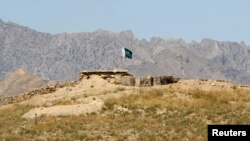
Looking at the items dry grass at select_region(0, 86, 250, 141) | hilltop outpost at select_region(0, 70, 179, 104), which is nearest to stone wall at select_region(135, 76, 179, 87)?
hilltop outpost at select_region(0, 70, 179, 104)

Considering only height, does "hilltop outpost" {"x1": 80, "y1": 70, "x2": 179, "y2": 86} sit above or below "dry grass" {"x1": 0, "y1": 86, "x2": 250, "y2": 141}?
above

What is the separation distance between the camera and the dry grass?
35812 mm

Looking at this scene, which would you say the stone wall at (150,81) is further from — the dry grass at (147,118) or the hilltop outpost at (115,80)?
the dry grass at (147,118)

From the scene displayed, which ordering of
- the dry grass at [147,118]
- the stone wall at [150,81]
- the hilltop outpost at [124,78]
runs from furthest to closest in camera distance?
the stone wall at [150,81] → the hilltop outpost at [124,78] → the dry grass at [147,118]

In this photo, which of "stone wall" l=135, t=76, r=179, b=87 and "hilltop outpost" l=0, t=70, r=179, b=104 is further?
"stone wall" l=135, t=76, r=179, b=87

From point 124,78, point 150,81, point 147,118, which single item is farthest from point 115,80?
point 147,118

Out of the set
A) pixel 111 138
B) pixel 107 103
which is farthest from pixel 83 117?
pixel 111 138

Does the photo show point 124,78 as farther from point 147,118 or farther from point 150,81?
point 147,118

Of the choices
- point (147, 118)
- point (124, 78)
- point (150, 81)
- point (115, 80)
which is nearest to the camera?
point (147, 118)

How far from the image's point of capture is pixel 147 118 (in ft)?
139

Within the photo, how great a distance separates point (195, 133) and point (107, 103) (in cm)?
1211

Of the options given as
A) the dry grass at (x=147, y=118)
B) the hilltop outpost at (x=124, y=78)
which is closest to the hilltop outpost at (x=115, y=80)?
the hilltop outpost at (x=124, y=78)

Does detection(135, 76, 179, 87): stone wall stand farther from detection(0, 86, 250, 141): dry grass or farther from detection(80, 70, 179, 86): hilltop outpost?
detection(0, 86, 250, 141): dry grass

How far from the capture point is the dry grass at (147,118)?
35812 mm
